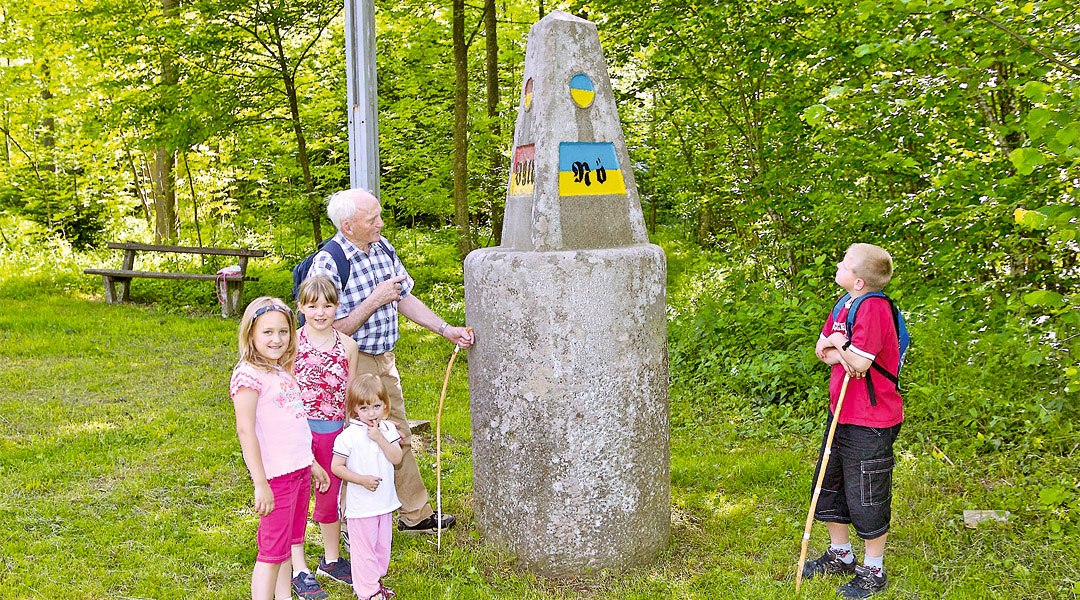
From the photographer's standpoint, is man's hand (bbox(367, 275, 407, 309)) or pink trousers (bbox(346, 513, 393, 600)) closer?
pink trousers (bbox(346, 513, 393, 600))

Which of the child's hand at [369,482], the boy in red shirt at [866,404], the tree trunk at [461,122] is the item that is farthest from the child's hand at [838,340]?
the tree trunk at [461,122]

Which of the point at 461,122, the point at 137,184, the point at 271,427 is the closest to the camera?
the point at 271,427

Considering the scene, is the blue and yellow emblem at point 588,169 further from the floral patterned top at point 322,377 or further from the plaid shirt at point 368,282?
the floral patterned top at point 322,377

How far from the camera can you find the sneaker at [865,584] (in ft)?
11.7

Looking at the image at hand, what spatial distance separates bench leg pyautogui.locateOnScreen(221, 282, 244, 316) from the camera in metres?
10.6

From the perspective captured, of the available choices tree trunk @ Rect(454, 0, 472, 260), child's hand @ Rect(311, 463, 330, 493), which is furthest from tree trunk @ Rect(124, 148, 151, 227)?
child's hand @ Rect(311, 463, 330, 493)

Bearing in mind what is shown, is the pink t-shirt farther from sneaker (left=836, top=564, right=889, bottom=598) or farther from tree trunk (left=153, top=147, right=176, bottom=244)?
tree trunk (left=153, top=147, right=176, bottom=244)

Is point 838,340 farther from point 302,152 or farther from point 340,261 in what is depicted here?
point 302,152

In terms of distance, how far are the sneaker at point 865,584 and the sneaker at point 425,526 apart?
1956 millimetres

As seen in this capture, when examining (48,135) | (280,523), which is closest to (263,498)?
(280,523)

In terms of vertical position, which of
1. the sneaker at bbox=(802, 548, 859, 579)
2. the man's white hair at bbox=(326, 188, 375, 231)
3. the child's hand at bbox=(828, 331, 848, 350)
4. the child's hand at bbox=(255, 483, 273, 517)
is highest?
the man's white hair at bbox=(326, 188, 375, 231)

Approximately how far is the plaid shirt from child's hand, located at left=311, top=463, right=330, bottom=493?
675 millimetres

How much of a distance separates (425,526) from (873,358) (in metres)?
2.43

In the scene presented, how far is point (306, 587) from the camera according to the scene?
145 inches
